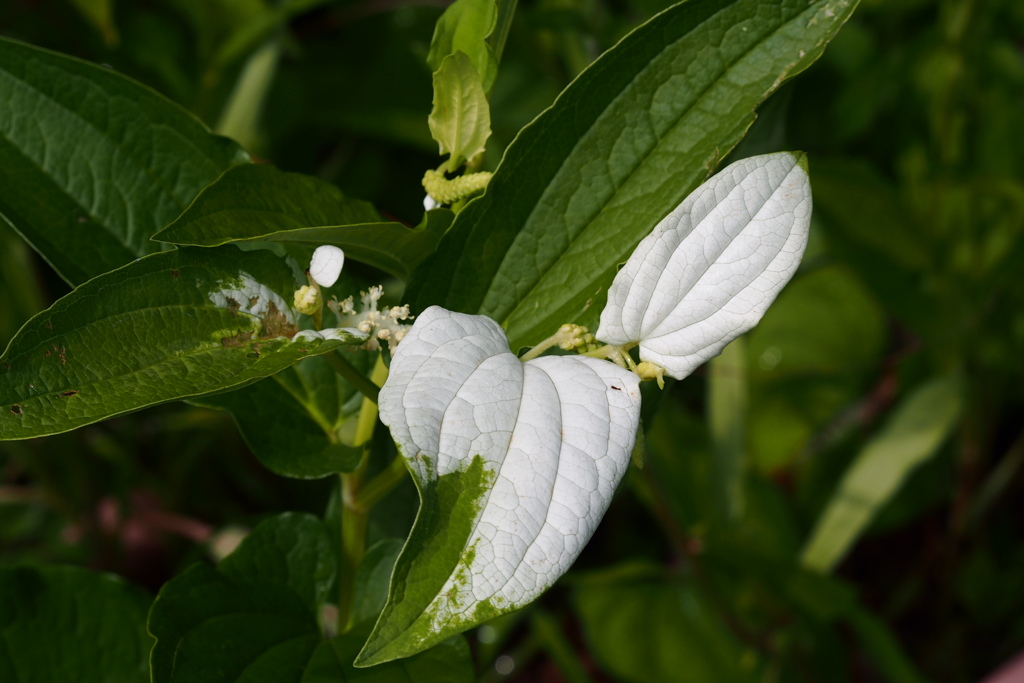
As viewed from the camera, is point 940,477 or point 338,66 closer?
point 940,477

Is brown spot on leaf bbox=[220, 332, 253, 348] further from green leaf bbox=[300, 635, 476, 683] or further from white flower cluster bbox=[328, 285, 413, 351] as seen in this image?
green leaf bbox=[300, 635, 476, 683]

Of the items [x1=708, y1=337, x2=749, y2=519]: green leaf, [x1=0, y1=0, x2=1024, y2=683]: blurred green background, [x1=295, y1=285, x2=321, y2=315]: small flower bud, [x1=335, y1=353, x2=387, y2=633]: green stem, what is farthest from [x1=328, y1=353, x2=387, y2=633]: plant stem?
[x1=708, y1=337, x2=749, y2=519]: green leaf

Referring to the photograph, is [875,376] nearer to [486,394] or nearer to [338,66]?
[338,66]

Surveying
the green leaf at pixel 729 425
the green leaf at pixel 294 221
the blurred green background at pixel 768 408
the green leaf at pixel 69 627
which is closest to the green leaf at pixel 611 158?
the green leaf at pixel 294 221

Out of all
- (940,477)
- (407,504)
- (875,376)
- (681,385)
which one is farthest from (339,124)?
(940,477)

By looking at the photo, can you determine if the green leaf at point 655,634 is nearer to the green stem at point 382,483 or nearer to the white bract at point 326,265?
the green stem at point 382,483

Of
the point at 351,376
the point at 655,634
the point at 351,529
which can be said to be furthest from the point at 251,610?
the point at 655,634
